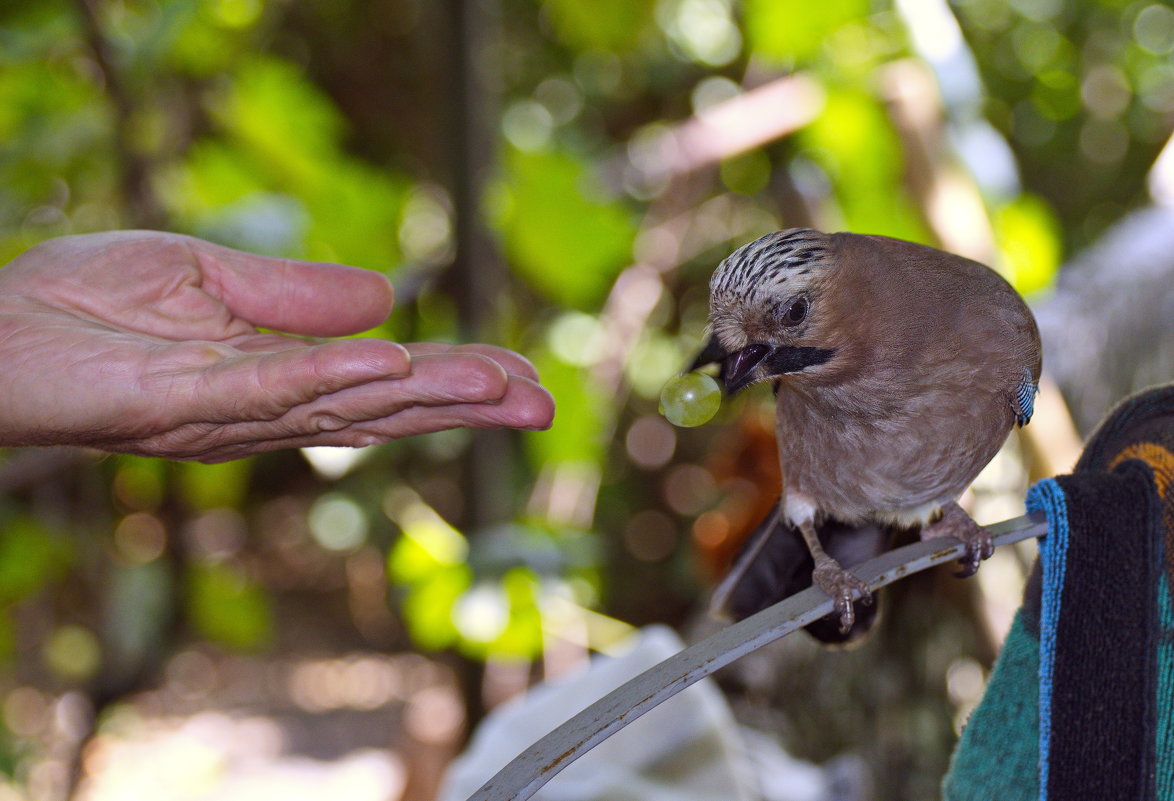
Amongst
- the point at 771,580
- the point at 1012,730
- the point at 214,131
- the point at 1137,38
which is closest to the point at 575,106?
the point at 214,131

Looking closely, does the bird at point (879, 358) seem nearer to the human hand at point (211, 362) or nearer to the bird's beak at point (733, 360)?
the bird's beak at point (733, 360)

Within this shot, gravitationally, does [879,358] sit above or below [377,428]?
above

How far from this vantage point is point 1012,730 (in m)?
1.05

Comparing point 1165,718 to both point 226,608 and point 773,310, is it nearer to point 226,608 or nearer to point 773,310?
point 773,310

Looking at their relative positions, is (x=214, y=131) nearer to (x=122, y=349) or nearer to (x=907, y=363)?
(x=122, y=349)

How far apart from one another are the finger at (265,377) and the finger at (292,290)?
0.27 meters

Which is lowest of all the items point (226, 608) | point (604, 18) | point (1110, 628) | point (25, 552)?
point (226, 608)

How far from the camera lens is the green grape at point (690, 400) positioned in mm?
1107

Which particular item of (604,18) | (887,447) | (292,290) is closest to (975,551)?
(887,447)

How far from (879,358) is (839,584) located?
0.31 m

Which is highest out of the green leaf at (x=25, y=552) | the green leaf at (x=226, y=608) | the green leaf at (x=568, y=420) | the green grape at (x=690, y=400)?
the green grape at (x=690, y=400)

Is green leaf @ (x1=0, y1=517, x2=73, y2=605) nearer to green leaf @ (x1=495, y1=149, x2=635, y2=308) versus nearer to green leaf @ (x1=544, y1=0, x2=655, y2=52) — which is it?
green leaf @ (x1=495, y1=149, x2=635, y2=308)

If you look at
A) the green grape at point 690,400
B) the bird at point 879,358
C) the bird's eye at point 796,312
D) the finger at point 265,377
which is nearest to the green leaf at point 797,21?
the bird at point 879,358

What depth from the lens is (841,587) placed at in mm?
1099
